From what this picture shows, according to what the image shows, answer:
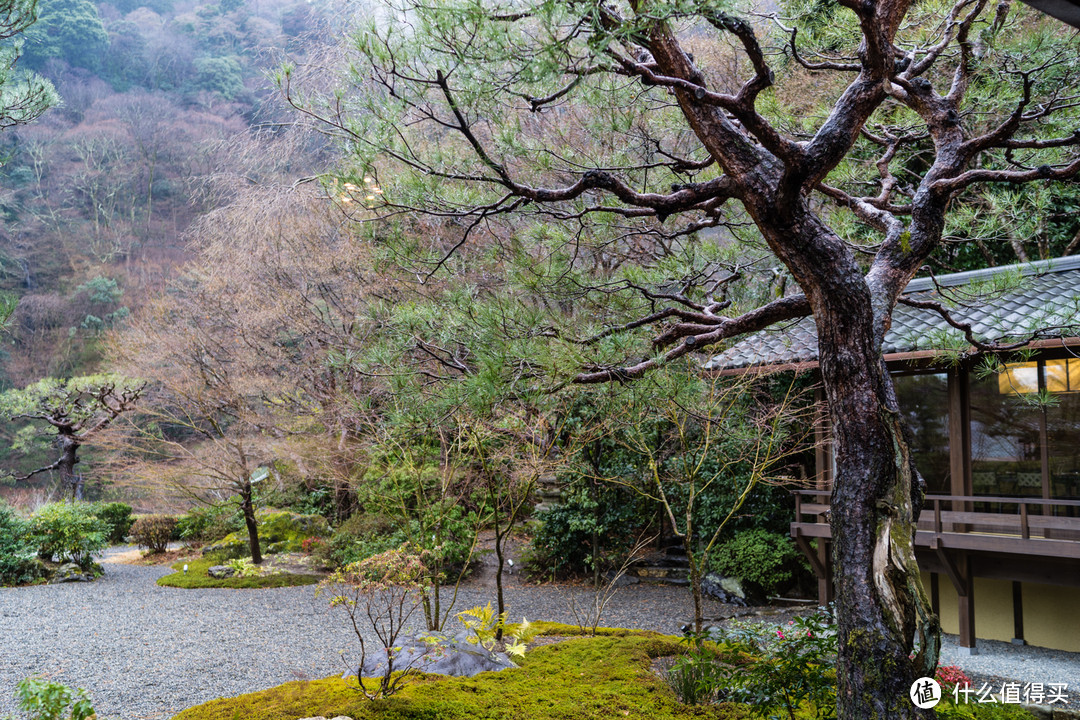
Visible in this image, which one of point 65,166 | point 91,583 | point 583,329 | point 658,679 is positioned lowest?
point 91,583

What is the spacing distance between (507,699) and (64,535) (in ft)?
25.7

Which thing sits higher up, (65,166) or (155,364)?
(65,166)

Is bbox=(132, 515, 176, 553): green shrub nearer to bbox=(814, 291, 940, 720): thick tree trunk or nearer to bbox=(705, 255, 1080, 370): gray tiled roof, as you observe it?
bbox=(705, 255, 1080, 370): gray tiled roof

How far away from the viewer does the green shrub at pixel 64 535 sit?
8484 mm

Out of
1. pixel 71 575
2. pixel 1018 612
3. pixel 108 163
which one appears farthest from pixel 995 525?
pixel 108 163

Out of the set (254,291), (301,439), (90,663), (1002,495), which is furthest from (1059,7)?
(254,291)

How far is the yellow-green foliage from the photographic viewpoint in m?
3.24

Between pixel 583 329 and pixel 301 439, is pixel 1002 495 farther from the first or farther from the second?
pixel 301 439

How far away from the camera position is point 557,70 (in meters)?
1.89

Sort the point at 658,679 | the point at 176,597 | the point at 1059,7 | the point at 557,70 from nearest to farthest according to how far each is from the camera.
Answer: the point at 1059,7 → the point at 557,70 → the point at 658,679 → the point at 176,597

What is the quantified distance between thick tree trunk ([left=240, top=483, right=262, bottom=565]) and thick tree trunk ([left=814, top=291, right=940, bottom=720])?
8384 millimetres

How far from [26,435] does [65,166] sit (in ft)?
30.6

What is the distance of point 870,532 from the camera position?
7.23 feet

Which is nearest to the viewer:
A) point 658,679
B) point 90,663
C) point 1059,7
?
point 1059,7
